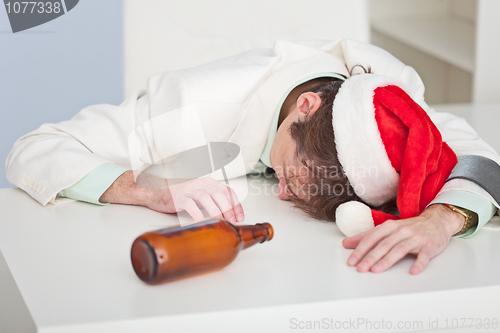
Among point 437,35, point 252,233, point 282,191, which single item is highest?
point 252,233

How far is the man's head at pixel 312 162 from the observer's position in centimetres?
77

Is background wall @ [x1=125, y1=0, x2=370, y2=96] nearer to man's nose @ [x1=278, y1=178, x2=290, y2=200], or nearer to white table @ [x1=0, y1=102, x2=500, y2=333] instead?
man's nose @ [x1=278, y1=178, x2=290, y2=200]

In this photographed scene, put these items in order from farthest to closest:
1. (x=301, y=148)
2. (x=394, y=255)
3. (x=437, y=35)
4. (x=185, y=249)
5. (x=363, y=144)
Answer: (x=437, y=35) < (x=301, y=148) < (x=363, y=144) < (x=394, y=255) < (x=185, y=249)

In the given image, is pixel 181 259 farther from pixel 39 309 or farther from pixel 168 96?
pixel 168 96

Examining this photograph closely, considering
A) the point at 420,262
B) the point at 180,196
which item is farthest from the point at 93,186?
the point at 420,262

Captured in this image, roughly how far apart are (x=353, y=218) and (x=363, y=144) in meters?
0.11

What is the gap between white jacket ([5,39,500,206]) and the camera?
895 millimetres

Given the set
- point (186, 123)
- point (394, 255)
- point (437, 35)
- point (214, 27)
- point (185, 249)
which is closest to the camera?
point (185, 249)

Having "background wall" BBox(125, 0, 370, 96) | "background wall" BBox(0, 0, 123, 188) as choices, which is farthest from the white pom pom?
"background wall" BBox(0, 0, 123, 188)

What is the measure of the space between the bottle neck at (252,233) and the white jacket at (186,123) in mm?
359

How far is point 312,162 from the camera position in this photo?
781 millimetres

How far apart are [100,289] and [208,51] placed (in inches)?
46.2

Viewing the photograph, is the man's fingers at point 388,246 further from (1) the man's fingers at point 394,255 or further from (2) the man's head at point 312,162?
(2) the man's head at point 312,162

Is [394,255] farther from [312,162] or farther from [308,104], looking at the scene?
[308,104]
